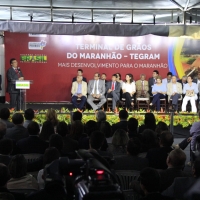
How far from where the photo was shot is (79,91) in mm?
12930

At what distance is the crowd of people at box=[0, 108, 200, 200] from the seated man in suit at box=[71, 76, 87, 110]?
19.7 ft

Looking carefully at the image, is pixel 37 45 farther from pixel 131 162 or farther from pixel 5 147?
pixel 131 162

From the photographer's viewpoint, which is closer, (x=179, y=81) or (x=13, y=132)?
(x=13, y=132)

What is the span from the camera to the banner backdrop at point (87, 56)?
13922mm

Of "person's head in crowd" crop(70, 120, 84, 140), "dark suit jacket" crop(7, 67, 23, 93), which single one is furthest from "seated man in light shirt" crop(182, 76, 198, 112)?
"person's head in crowd" crop(70, 120, 84, 140)

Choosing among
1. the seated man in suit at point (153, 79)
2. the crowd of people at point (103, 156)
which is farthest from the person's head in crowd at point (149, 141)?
the seated man in suit at point (153, 79)

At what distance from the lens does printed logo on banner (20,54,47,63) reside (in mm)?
13938

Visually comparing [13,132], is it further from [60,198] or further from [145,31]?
[145,31]

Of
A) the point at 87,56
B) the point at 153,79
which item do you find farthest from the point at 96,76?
the point at 153,79

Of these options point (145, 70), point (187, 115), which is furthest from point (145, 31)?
point (145, 70)

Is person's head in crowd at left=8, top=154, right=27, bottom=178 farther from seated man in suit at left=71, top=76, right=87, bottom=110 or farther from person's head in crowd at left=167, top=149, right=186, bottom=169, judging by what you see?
seated man in suit at left=71, top=76, right=87, bottom=110

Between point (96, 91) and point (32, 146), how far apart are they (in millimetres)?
7986

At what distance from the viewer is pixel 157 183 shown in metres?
2.91

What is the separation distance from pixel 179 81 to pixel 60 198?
11.4m
